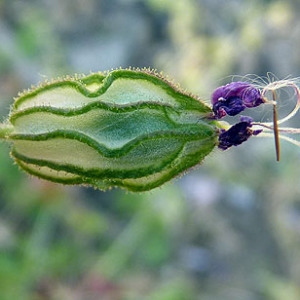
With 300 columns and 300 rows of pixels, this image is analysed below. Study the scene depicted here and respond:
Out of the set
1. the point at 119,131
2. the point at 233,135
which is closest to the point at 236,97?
the point at 233,135

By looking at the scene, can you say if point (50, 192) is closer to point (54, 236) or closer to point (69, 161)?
point (54, 236)

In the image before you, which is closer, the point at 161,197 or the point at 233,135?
the point at 233,135

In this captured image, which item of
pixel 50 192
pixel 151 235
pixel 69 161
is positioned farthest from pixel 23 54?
pixel 69 161

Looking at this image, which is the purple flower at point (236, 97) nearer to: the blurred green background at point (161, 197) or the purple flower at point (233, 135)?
the purple flower at point (233, 135)

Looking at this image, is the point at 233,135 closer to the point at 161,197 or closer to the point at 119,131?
the point at 119,131

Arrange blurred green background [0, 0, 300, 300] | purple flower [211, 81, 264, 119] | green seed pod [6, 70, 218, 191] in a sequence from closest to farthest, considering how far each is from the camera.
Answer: green seed pod [6, 70, 218, 191], purple flower [211, 81, 264, 119], blurred green background [0, 0, 300, 300]

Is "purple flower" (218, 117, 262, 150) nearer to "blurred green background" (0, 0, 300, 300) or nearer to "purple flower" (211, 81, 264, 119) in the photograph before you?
"purple flower" (211, 81, 264, 119)

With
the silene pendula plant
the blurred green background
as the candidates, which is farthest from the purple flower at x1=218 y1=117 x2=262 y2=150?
the blurred green background
